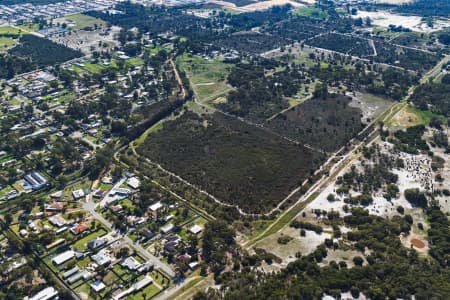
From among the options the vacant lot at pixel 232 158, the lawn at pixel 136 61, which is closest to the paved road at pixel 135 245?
the vacant lot at pixel 232 158

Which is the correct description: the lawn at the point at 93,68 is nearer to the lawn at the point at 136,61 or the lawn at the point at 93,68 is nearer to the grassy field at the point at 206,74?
the lawn at the point at 136,61

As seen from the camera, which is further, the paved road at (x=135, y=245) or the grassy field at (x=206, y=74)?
the grassy field at (x=206, y=74)

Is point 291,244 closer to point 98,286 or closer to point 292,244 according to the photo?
point 292,244

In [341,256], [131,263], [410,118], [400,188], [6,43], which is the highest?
[6,43]

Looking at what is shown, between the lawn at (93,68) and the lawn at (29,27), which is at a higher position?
the lawn at (29,27)

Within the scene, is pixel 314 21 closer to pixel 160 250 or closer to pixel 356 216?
pixel 356 216

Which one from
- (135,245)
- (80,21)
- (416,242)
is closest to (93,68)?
(80,21)

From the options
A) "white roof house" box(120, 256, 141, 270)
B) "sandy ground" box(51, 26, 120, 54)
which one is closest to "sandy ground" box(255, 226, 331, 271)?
"white roof house" box(120, 256, 141, 270)
